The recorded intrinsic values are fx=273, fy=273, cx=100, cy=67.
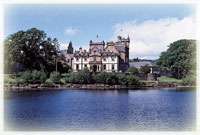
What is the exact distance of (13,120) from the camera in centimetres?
1934

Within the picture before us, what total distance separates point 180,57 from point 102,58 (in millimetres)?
17558

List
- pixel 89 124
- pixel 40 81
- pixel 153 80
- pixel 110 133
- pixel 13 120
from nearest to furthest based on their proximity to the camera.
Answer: pixel 110 133
pixel 89 124
pixel 13 120
pixel 40 81
pixel 153 80

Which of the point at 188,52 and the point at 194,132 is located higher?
the point at 188,52

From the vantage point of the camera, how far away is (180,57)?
58.8 m

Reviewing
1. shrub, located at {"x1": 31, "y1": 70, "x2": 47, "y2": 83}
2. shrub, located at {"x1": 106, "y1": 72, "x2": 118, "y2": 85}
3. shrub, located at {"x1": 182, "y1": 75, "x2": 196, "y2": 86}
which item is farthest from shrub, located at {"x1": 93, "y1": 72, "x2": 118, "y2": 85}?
shrub, located at {"x1": 182, "y1": 75, "x2": 196, "y2": 86}

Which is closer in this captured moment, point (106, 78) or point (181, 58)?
point (106, 78)

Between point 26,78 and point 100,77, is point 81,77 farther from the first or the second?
point 26,78

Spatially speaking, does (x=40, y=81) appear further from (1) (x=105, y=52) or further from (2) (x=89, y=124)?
(2) (x=89, y=124)

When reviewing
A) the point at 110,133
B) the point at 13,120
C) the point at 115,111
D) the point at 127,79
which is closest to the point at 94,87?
the point at 127,79

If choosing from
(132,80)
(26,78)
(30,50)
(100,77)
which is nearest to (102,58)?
(100,77)

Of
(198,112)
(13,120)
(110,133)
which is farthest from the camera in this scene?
(198,112)

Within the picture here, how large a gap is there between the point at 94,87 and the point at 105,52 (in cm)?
1447

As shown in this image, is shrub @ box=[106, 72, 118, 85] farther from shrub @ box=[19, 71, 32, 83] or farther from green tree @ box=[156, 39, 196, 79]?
shrub @ box=[19, 71, 32, 83]

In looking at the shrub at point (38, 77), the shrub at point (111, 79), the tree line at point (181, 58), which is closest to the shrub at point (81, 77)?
the shrub at point (111, 79)
